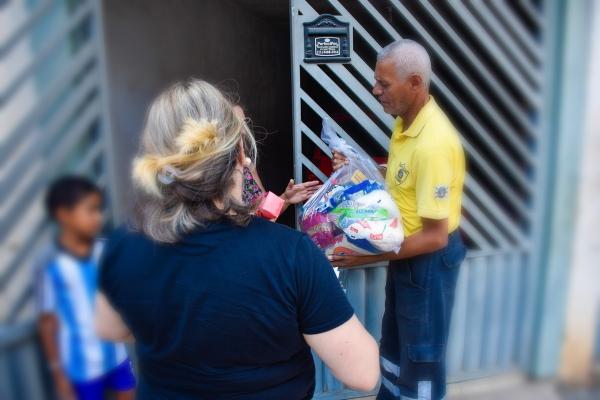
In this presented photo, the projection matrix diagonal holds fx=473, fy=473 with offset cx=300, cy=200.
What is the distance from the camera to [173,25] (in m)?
3.00

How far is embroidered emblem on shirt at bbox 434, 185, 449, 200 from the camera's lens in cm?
176

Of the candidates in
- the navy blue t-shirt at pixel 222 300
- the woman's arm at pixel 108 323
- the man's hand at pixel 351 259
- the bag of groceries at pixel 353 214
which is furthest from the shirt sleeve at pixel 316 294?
the man's hand at pixel 351 259

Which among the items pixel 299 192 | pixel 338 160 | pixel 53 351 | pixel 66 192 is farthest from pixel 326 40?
pixel 53 351

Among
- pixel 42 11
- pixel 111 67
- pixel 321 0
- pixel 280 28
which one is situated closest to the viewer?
pixel 42 11

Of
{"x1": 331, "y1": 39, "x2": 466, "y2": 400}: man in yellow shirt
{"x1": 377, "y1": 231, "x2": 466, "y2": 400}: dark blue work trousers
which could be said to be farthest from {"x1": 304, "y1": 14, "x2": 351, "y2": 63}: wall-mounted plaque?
{"x1": 377, "y1": 231, "x2": 466, "y2": 400}: dark blue work trousers

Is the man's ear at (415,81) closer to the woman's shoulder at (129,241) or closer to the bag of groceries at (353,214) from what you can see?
the bag of groceries at (353,214)

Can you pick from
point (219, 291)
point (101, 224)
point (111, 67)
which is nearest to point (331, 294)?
point (219, 291)

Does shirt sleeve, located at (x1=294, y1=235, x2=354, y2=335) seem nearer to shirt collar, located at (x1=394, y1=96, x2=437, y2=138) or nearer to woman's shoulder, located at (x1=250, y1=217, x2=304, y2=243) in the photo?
woman's shoulder, located at (x1=250, y1=217, x2=304, y2=243)

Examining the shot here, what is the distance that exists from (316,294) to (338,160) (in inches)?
40.3

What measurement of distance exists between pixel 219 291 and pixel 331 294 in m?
0.27

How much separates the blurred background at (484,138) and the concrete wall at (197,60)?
2cm

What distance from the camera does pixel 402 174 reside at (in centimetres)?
192

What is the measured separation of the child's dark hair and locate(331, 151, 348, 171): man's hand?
985mm

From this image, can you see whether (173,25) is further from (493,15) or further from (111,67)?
(493,15)
